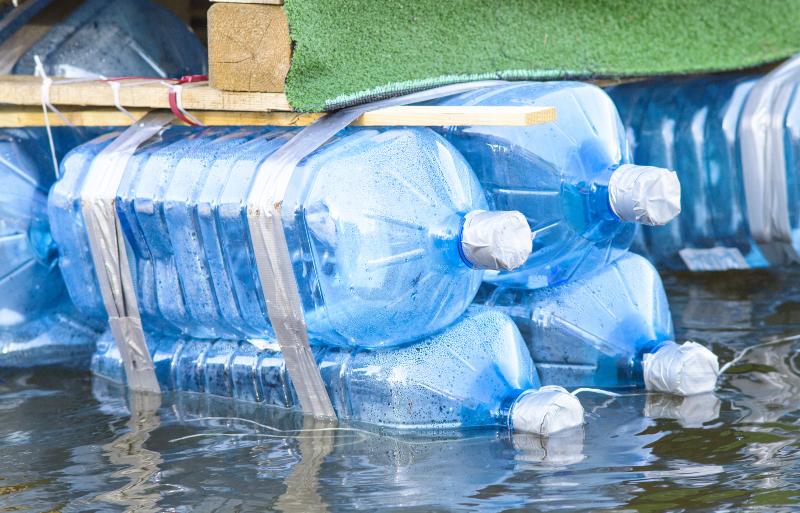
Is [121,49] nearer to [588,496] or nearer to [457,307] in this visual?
[457,307]

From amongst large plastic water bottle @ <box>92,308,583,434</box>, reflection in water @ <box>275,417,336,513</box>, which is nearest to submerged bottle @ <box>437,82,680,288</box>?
large plastic water bottle @ <box>92,308,583,434</box>

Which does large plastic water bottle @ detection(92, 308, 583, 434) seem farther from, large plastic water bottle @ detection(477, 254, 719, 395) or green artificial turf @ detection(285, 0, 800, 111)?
green artificial turf @ detection(285, 0, 800, 111)

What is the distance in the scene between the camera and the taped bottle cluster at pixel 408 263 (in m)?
3.07

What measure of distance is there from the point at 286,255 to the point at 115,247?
0.69m

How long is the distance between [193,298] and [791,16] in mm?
2871

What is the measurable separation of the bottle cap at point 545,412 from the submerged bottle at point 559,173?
47 centimetres

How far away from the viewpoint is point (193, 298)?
3512 mm

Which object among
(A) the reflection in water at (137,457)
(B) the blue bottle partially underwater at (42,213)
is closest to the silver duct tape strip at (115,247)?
(A) the reflection in water at (137,457)

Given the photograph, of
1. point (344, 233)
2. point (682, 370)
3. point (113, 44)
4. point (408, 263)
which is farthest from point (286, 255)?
point (113, 44)

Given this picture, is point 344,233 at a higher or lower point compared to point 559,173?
lower

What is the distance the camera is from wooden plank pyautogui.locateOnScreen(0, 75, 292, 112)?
11.0 feet

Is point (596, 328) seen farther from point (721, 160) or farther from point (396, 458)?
point (721, 160)

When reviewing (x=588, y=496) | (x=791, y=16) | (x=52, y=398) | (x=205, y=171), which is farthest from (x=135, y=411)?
(x=791, y=16)

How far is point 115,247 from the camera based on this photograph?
11.8 ft
